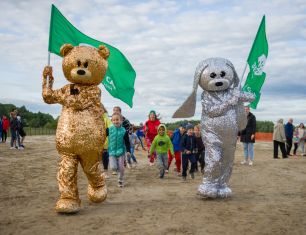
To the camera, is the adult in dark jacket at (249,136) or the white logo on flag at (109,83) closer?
the white logo on flag at (109,83)

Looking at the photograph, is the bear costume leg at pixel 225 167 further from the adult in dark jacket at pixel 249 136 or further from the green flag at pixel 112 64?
the adult in dark jacket at pixel 249 136

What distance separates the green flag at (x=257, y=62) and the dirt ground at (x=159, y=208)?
7.12 ft

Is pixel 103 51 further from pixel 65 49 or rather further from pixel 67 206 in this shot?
pixel 67 206

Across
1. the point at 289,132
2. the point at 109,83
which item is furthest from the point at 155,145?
the point at 289,132

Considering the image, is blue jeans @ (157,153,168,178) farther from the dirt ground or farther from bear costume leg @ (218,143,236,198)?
bear costume leg @ (218,143,236,198)

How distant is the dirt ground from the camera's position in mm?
5152

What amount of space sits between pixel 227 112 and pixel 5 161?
8.67 meters

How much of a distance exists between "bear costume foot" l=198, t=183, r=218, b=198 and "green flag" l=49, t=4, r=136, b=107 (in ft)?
7.76

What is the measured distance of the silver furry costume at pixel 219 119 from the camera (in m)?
6.85

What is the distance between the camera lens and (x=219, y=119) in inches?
270

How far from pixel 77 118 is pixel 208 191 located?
2609 mm

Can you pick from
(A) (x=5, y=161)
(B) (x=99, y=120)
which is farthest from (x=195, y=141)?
(A) (x=5, y=161)

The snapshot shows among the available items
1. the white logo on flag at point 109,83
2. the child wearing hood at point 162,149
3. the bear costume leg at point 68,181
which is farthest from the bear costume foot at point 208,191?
the child wearing hood at point 162,149

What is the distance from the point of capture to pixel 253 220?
5543 millimetres
